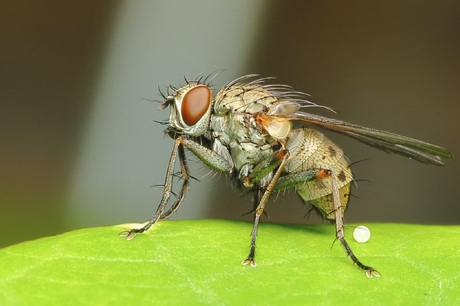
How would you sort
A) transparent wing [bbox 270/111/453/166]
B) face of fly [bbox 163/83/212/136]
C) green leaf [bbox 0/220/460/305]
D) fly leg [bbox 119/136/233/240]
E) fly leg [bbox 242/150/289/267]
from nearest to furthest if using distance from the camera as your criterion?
green leaf [bbox 0/220/460/305] → fly leg [bbox 242/150/289/267] → transparent wing [bbox 270/111/453/166] → fly leg [bbox 119/136/233/240] → face of fly [bbox 163/83/212/136]

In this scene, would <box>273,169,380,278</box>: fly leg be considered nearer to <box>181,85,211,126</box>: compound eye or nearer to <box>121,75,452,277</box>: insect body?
<box>121,75,452,277</box>: insect body

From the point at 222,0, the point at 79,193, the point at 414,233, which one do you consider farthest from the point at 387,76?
the point at 414,233

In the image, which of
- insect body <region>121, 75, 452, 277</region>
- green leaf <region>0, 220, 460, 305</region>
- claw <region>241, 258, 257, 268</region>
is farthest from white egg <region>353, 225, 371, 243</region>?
claw <region>241, 258, 257, 268</region>

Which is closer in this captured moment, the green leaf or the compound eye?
the green leaf

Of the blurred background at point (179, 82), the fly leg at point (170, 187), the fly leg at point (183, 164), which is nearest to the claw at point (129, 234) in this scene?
the fly leg at point (170, 187)

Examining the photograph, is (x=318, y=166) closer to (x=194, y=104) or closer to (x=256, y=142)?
(x=256, y=142)

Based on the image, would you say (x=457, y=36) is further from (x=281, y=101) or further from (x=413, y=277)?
(x=413, y=277)
